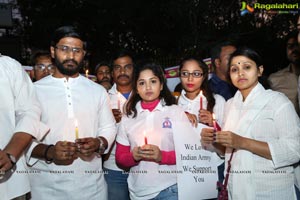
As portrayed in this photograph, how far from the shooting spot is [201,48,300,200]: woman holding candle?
2.86 metres

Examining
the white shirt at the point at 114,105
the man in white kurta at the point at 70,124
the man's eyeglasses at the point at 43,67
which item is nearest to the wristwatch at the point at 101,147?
the man in white kurta at the point at 70,124

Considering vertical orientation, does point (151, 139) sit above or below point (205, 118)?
below

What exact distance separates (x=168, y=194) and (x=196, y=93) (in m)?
1.13

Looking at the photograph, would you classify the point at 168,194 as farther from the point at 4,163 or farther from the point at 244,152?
the point at 4,163

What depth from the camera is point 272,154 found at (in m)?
2.85

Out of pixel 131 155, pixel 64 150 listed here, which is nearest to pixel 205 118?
pixel 131 155

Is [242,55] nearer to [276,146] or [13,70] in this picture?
[276,146]

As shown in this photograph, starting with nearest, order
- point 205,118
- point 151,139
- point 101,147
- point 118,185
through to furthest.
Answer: point 101,147 < point 151,139 < point 205,118 < point 118,185

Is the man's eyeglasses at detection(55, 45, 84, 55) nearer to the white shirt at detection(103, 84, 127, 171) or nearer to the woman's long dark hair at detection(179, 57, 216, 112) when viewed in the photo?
the white shirt at detection(103, 84, 127, 171)

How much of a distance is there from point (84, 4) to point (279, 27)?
10.6m

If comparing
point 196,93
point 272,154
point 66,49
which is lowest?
point 272,154

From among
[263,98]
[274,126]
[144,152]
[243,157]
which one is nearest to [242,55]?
[263,98]

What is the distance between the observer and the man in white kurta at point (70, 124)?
3.24 m

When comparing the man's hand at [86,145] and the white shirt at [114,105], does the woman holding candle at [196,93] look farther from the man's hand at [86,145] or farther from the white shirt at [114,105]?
the man's hand at [86,145]
